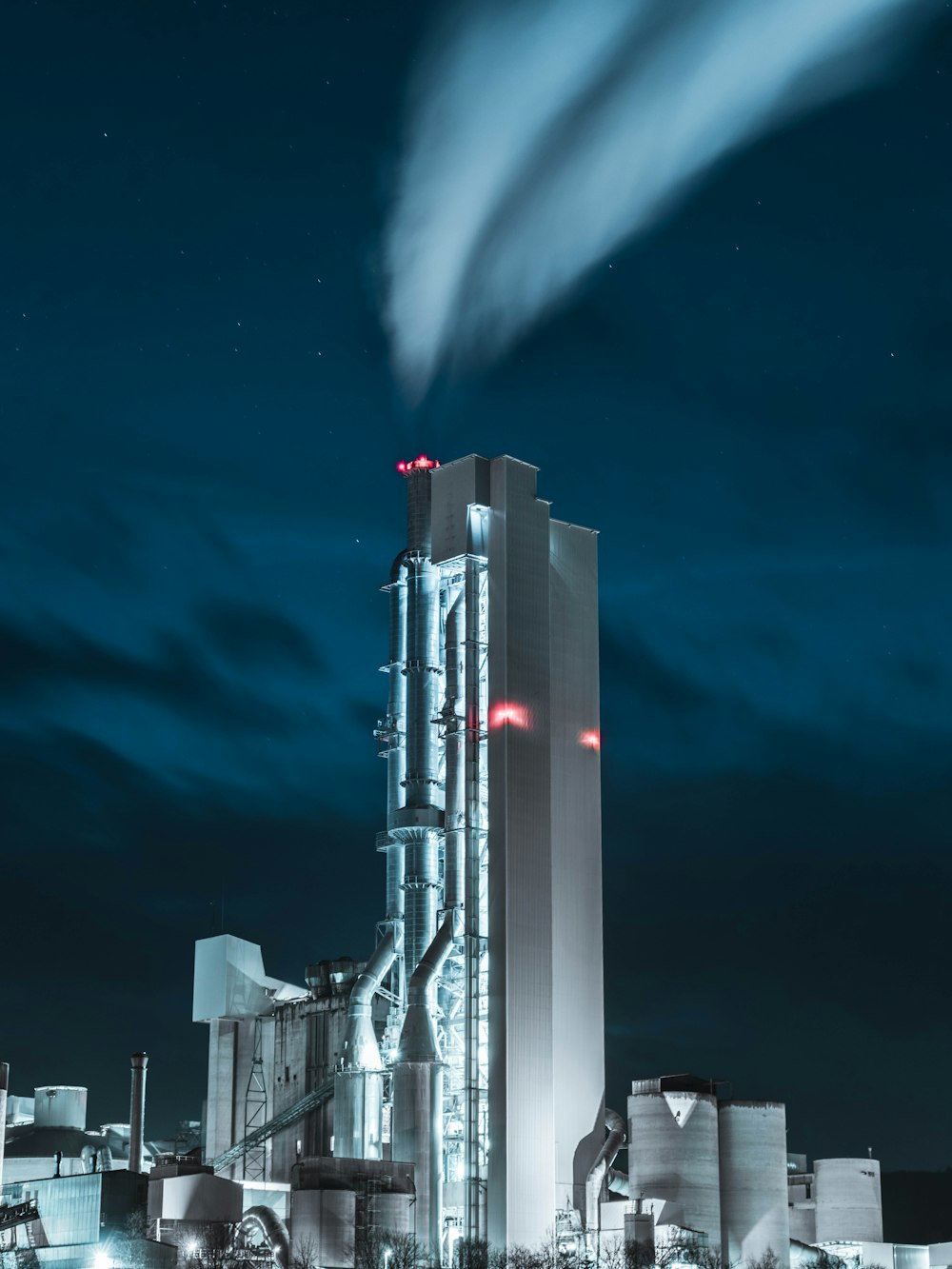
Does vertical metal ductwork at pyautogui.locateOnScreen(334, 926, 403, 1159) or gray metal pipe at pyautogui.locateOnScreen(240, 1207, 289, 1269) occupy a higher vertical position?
vertical metal ductwork at pyautogui.locateOnScreen(334, 926, 403, 1159)

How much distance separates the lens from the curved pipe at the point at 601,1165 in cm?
7562

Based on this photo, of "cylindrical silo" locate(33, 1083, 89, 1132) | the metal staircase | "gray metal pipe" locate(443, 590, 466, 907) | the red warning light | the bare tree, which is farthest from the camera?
"cylindrical silo" locate(33, 1083, 89, 1132)

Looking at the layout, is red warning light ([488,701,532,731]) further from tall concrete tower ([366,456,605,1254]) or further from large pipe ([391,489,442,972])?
large pipe ([391,489,442,972])

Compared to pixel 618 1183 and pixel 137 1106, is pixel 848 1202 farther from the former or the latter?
pixel 137 1106

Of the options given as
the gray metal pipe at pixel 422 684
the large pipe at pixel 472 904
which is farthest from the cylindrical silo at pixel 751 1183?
the gray metal pipe at pixel 422 684

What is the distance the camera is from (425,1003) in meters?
73.8

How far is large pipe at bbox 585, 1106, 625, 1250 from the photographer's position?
75562mm

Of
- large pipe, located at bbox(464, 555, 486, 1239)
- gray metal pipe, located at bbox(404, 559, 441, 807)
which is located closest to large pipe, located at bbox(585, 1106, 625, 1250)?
large pipe, located at bbox(464, 555, 486, 1239)

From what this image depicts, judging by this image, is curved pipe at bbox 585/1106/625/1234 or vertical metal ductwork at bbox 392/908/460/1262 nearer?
vertical metal ductwork at bbox 392/908/460/1262

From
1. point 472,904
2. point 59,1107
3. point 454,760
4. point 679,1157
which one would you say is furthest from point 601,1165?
point 59,1107

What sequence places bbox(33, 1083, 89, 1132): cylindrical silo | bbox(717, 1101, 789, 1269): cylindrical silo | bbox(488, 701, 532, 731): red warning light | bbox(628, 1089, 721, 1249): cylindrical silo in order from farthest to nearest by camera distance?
1. bbox(33, 1083, 89, 1132): cylindrical silo
2. bbox(717, 1101, 789, 1269): cylindrical silo
3. bbox(628, 1089, 721, 1249): cylindrical silo
4. bbox(488, 701, 532, 731): red warning light

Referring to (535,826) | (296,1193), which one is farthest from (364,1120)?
(535,826)

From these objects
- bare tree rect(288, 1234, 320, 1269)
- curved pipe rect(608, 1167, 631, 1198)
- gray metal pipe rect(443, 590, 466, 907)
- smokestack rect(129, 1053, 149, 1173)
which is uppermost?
gray metal pipe rect(443, 590, 466, 907)

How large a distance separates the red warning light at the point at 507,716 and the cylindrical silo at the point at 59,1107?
148 feet
